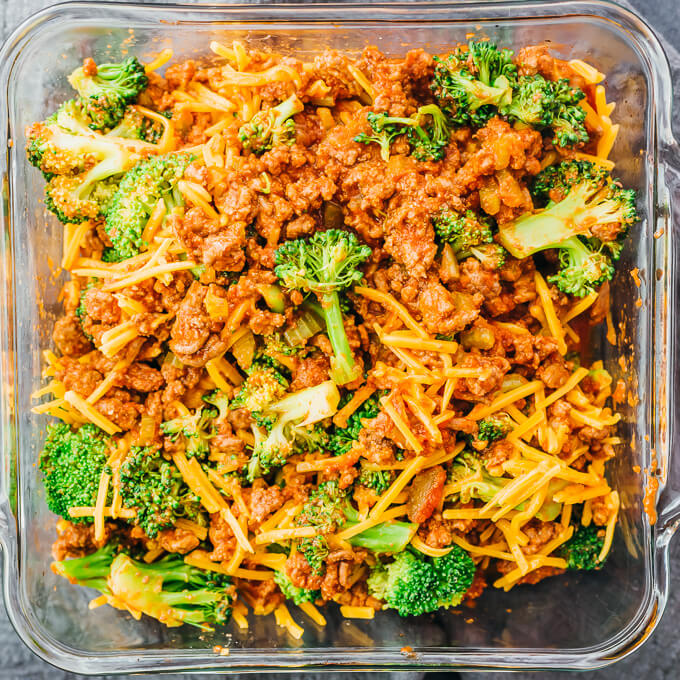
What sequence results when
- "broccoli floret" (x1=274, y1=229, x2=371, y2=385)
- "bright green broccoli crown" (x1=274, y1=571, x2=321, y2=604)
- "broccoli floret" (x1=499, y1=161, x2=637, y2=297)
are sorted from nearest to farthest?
"broccoli floret" (x1=274, y1=229, x2=371, y2=385) → "broccoli floret" (x1=499, y1=161, x2=637, y2=297) → "bright green broccoli crown" (x1=274, y1=571, x2=321, y2=604)

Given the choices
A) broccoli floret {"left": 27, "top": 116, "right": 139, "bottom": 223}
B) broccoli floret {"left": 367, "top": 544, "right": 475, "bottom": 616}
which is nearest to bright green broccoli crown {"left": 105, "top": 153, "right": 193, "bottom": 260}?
broccoli floret {"left": 27, "top": 116, "right": 139, "bottom": 223}

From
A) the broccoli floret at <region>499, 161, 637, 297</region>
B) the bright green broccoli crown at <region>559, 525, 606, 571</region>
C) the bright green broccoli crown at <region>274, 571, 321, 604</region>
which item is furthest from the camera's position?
the bright green broccoli crown at <region>559, 525, 606, 571</region>

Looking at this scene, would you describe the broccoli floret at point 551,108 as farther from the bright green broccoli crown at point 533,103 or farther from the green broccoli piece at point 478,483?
the green broccoli piece at point 478,483

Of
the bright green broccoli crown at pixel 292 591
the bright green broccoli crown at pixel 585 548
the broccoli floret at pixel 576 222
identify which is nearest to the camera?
the broccoli floret at pixel 576 222

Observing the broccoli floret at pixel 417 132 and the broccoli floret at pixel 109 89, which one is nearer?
the broccoli floret at pixel 417 132

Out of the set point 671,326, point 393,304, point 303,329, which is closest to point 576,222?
point 671,326

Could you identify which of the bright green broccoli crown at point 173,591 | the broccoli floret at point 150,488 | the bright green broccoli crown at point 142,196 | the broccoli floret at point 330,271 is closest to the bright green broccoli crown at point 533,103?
the broccoli floret at point 330,271

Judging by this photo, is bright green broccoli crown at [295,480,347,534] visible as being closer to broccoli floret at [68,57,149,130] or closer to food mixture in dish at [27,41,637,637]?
food mixture in dish at [27,41,637,637]
